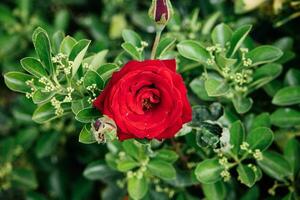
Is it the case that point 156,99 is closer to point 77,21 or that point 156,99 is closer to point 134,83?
point 134,83

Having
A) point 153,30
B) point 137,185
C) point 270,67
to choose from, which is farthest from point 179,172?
point 153,30

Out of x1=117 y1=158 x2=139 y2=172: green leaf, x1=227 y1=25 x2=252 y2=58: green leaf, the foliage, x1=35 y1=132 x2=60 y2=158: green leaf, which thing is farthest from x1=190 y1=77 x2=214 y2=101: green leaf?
x1=35 y1=132 x2=60 y2=158: green leaf

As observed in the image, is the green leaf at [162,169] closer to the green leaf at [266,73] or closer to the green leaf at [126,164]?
the green leaf at [126,164]

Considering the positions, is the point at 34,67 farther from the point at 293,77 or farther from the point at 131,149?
the point at 293,77

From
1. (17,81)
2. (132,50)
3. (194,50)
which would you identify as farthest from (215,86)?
(17,81)

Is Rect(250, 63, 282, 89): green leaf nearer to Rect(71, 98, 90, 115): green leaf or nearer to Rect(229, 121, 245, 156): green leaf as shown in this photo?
Rect(229, 121, 245, 156): green leaf
